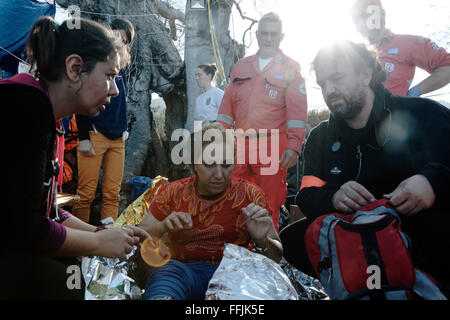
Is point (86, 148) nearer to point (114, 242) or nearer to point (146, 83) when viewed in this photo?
point (114, 242)

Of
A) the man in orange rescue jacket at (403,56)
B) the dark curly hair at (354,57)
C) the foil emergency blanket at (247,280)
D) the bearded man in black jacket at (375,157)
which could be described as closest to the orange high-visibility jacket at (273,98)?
the man in orange rescue jacket at (403,56)

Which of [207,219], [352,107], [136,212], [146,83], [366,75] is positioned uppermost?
[146,83]

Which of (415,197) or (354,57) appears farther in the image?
(354,57)

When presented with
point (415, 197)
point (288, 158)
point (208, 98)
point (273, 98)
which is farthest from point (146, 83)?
point (415, 197)

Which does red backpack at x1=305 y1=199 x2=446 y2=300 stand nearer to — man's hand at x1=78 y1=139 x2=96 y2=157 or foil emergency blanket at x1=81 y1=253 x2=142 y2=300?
foil emergency blanket at x1=81 y1=253 x2=142 y2=300

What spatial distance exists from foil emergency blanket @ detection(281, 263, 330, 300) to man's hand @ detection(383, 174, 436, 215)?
618 mm

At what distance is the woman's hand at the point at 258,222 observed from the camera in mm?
1556

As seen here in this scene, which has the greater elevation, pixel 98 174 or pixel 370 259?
pixel 98 174

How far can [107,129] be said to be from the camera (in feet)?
10.3

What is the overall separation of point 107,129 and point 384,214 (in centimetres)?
266

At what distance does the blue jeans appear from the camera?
4.53 ft

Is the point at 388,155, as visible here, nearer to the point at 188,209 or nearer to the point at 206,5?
the point at 188,209

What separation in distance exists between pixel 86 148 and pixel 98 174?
1.20 ft

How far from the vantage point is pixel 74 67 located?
1261 mm
